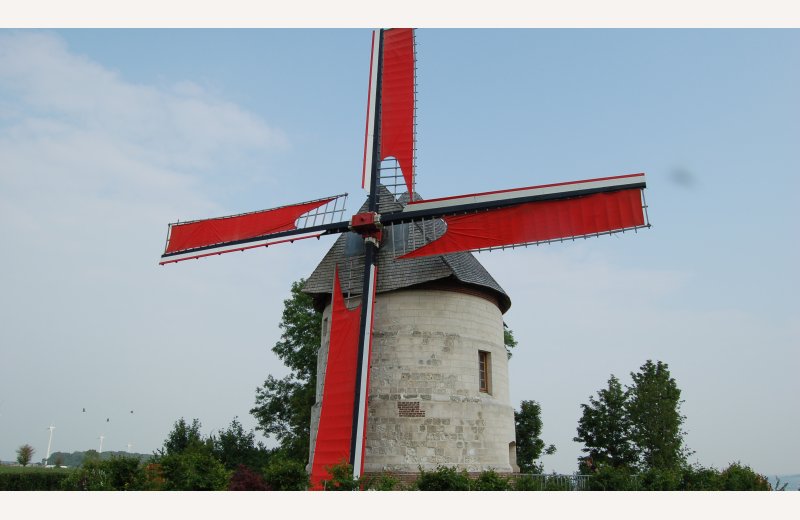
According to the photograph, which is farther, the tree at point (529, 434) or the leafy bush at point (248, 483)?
the tree at point (529, 434)

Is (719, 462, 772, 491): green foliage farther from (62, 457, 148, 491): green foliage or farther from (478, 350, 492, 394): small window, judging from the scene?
(62, 457, 148, 491): green foliage

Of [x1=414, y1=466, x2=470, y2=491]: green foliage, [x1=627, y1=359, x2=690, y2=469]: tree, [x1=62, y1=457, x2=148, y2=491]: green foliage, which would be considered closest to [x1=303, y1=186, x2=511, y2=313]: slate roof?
[x1=414, y1=466, x2=470, y2=491]: green foliage

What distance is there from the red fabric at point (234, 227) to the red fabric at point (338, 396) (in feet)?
8.87

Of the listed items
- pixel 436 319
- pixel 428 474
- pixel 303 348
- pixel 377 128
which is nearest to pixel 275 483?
pixel 428 474

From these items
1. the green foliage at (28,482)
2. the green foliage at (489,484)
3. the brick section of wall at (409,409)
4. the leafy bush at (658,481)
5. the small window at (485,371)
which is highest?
the small window at (485,371)

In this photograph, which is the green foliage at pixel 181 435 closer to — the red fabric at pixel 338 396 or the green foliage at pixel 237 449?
the green foliage at pixel 237 449

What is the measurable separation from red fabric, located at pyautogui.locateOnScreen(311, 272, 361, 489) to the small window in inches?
134

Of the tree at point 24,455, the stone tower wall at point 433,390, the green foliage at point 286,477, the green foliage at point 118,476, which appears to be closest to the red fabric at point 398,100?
the stone tower wall at point 433,390

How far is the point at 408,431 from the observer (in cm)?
1477

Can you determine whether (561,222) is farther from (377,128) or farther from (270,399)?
(270,399)

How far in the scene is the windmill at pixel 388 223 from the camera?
13.8 metres

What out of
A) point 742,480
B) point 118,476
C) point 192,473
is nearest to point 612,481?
point 742,480

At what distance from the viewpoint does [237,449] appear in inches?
1186

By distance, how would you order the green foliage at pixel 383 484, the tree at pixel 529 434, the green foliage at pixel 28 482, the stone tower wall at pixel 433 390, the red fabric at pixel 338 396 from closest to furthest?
the green foliage at pixel 383 484 < the red fabric at pixel 338 396 < the stone tower wall at pixel 433 390 < the green foliage at pixel 28 482 < the tree at pixel 529 434
